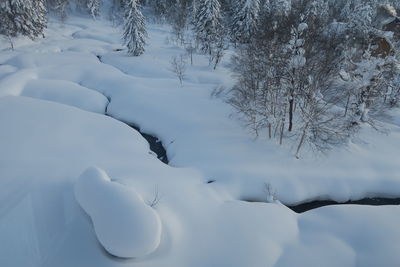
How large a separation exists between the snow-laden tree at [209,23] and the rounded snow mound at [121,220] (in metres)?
29.7

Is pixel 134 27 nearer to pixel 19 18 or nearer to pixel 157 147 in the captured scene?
pixel 19 18

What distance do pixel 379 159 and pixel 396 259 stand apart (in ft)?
30.4

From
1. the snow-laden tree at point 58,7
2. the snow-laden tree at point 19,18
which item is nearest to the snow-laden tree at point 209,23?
the snow-laden tree at point 19,18

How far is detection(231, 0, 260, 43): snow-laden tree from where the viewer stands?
4062cm

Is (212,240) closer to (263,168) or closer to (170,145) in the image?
(263,168)

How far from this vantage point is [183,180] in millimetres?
15305

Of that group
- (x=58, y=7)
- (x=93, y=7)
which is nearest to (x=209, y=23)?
(x=93, y=7)

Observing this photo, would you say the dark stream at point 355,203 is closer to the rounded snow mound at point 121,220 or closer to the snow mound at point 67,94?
the rounded snow mound at point 121,220

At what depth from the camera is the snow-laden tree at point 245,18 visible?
4062cm

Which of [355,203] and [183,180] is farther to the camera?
[355,203]

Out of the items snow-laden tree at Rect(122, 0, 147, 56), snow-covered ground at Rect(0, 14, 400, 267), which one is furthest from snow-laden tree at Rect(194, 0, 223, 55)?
snow-covered ground at Rect(0, 14, 400, 267)

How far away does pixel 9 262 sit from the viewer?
987 cm

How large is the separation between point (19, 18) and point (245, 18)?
32.9m

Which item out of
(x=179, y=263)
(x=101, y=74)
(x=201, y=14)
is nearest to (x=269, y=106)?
(x=179, y=263)
